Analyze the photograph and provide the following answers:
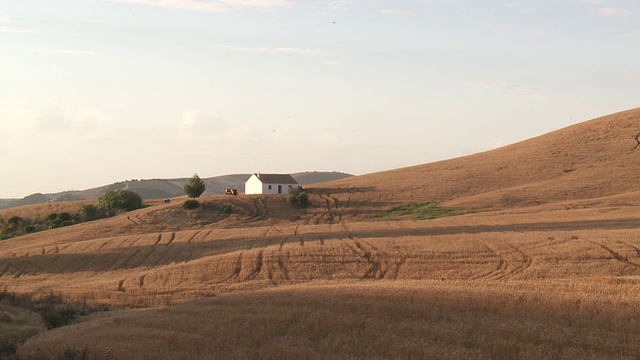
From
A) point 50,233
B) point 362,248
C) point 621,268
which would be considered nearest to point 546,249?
point 621,268

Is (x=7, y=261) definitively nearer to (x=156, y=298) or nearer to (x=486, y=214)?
(x=156, y=298)

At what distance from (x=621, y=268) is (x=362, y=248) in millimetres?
16295

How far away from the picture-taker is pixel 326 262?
39.7 meters

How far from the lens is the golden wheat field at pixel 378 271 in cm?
1550

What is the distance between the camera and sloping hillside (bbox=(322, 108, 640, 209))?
241 ft

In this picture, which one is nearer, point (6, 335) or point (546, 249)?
point (6, 335)

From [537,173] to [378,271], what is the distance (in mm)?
53602

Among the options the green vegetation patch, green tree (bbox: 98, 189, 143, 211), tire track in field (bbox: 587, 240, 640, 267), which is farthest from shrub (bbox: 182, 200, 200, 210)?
tire track in field (bbox: 587, 240, 640, 267)

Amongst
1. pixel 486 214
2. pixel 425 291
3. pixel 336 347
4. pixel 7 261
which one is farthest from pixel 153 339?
pixel 486 214

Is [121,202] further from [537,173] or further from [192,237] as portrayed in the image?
[537,173]

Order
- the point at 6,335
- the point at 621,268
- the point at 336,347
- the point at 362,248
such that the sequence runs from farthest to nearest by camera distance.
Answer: the point at 362,248
the point at 621,268
the point at 6,335
the point at 336,347

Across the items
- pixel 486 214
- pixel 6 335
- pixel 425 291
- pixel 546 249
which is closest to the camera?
pixel 6 335

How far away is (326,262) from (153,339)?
2418 centimetres

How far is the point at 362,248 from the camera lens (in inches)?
1726
